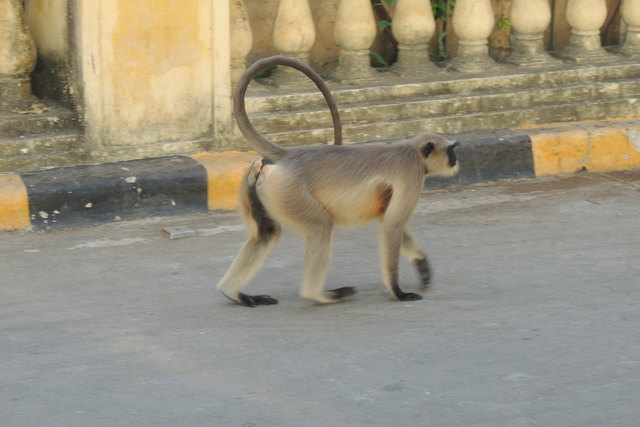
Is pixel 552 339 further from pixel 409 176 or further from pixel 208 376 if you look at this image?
pixel 208 376

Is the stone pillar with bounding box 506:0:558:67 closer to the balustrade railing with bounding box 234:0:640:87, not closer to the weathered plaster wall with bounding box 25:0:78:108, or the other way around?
the balustrade railing with bounding box 234:0:640:87

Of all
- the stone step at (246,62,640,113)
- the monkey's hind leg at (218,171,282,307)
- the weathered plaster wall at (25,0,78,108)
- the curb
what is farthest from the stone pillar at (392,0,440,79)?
the monkey's hind leg at (218,171,282,307)

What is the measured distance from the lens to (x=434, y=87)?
723 cm

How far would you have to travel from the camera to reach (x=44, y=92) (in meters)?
6.77

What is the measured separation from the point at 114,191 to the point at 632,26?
3521mm

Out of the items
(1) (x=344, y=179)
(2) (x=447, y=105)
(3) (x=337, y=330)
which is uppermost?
(1) (x=344, y=179)

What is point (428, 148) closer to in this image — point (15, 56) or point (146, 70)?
point (146, 70)

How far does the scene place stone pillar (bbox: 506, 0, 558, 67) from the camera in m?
7.47

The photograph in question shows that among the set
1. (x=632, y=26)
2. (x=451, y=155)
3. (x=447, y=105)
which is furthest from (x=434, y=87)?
(x=451, y=155)

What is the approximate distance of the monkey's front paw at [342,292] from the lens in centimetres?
529

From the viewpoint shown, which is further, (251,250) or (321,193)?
(251,250)

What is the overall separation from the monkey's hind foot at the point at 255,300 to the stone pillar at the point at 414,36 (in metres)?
2.43

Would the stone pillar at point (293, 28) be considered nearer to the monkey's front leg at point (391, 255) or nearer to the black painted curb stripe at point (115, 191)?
the black painted curb stripe at point (115, 191)

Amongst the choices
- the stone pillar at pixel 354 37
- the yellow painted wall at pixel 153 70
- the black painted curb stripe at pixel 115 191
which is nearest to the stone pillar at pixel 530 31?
the stone pillar at pixel 354 37
